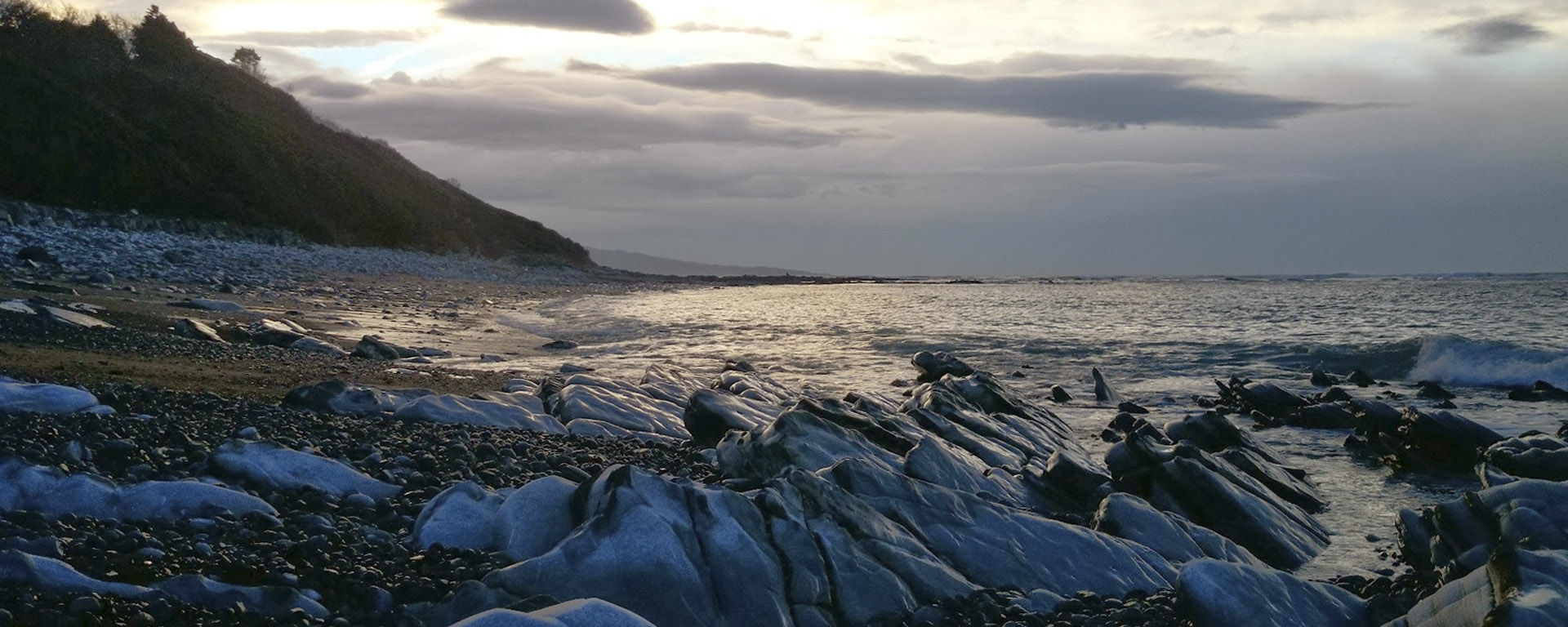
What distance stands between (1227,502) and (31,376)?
8.97 meters

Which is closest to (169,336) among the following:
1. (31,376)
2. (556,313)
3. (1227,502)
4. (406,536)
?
(31,376)

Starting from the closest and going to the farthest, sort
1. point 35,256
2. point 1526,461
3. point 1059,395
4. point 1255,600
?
point 1255,600 < point 1526,461 < point 1059,395 < point 35,256

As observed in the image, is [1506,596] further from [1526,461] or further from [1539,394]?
[1539,394]

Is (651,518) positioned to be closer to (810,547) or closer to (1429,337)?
(810,547)

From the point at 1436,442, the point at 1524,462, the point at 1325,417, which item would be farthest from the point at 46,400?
the point at 1325,417

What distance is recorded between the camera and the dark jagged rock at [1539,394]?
14.6m

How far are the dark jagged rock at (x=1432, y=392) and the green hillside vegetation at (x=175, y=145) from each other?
3841 cm

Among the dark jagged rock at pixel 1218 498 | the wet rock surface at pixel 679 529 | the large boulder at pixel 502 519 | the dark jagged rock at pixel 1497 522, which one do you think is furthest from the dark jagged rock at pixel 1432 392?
the large boulder at pixel 502 519

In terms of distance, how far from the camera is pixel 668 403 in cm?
1100

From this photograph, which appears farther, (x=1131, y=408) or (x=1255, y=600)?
(x=1131, y=408)

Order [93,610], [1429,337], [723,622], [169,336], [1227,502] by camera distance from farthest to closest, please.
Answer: [1429,337]
[169,336]
[1227,502]
[723,622]
[93,610]

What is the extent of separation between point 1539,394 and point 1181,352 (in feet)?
24.3

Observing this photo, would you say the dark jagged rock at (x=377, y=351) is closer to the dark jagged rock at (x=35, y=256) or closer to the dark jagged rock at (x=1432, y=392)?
the dark jagged rock at (x=35, y=256)

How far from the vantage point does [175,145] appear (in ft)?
152
